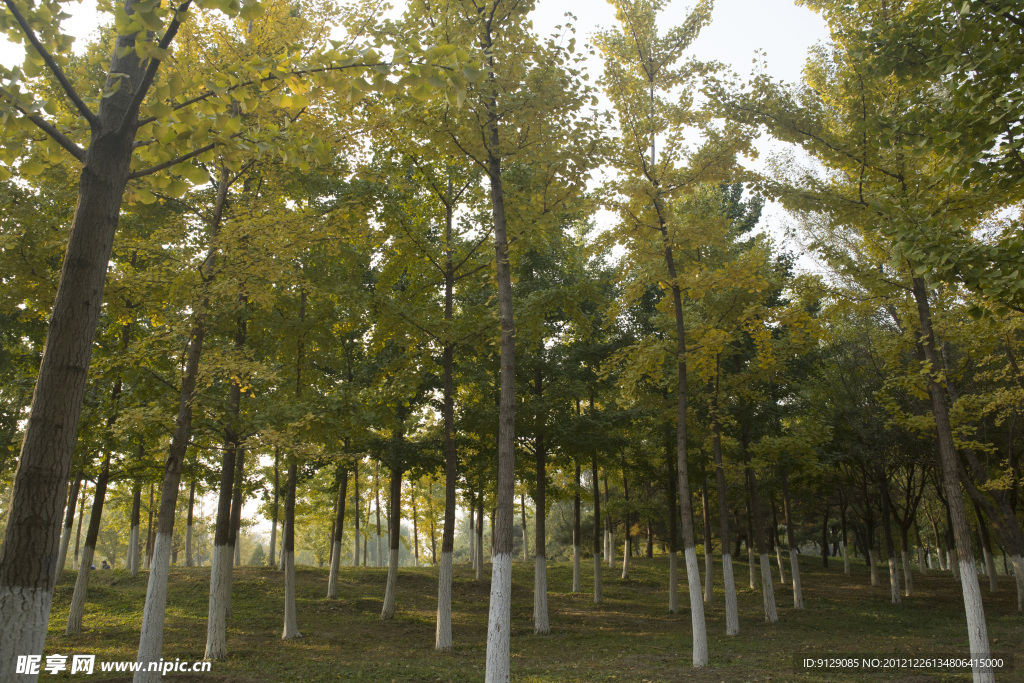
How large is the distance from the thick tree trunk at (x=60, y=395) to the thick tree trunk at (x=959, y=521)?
10.1 meters

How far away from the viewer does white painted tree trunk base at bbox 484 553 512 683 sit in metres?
6.83

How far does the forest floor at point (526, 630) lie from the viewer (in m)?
9.88

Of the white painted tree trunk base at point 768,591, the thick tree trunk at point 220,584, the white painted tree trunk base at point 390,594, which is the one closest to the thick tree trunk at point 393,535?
the white painted tree trunk base at point 390,594

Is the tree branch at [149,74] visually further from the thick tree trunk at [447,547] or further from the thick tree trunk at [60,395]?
the thick tree trunk at [447,547]

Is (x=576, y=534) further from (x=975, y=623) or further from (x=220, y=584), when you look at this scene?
(x=975, y=623)

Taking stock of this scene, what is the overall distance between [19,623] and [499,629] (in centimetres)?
505

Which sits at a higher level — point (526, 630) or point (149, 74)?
point (149, 74)

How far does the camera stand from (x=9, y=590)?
2920 millimetres

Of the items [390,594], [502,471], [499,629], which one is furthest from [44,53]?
[390,594]

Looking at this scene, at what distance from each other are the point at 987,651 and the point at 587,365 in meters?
12.0

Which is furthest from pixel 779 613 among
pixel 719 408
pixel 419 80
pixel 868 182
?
pixel 419 80

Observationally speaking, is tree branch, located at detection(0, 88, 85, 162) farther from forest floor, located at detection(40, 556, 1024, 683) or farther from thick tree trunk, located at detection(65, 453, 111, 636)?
thick tree trunk, located at detection(65, 453, 111, 636)

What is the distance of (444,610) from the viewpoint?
41.0ft

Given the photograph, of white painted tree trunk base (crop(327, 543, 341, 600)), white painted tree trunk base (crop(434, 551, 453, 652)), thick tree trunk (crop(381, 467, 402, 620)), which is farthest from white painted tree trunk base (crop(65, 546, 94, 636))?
white painted tree trunk base (crop(434, 551, 453, 652))
